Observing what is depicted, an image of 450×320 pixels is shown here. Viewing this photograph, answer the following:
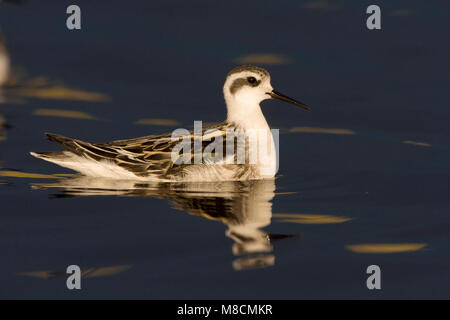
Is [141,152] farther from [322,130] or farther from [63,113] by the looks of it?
[63,113]

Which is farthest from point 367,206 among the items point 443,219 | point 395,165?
point 395,165

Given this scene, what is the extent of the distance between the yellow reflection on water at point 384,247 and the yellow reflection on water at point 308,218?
1.07 m

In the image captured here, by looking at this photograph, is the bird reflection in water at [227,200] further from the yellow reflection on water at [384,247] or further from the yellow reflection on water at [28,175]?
the yellow reflection on water at [384,247]

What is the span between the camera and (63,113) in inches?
819

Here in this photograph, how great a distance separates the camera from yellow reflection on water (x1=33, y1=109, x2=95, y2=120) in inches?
811

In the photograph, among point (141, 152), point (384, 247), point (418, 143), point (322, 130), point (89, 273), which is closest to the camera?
point (89, 273)

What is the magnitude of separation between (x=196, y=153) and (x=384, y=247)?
398 centimetres

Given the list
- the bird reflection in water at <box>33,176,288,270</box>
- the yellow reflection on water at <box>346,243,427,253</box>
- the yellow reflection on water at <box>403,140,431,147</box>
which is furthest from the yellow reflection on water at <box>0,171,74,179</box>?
the yellow reflection on water at <box>403,140,431,147</box>

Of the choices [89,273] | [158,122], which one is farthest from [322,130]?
[89,273]

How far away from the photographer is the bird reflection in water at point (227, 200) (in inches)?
526

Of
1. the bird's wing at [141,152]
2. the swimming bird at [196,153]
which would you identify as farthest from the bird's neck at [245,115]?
the bird's wing at [141,152]

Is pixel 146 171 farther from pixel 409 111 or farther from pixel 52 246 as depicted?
pixel 409 111

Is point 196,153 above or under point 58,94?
under

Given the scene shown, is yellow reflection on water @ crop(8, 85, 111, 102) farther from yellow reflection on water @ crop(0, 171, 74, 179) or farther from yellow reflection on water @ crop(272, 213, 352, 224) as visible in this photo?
yellow reflection on water @ crop(272, 213, 352, 224)
